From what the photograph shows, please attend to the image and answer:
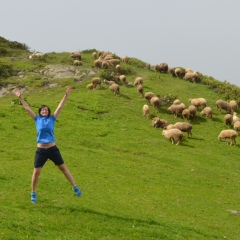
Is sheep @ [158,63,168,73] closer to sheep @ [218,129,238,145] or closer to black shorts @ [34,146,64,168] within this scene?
sheep @ [218,129,238,145]

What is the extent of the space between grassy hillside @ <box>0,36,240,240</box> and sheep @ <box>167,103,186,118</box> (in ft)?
2.53

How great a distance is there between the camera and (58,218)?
46.1ft

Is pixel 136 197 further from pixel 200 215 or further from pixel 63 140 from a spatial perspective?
pixel 63 140

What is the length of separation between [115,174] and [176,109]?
18.9 m

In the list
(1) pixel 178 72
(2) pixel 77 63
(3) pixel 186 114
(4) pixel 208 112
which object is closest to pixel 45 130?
(3) pixel 186 114

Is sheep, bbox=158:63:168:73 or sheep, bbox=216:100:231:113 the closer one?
sheep, bbox=216:100:231:113

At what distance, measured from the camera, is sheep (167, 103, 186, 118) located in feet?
133

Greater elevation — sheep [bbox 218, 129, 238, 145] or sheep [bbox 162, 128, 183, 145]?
sheep [bbox 218, 129, 238, 145]

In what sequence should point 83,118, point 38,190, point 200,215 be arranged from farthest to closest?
point 83,118 < point 200,215 < point 38,190

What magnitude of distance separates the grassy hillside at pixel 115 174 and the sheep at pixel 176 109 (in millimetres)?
770

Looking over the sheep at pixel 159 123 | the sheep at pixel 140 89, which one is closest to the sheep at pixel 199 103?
the sheep at pixel 140 89

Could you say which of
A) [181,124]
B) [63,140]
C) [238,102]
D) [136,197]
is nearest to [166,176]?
[136,197]

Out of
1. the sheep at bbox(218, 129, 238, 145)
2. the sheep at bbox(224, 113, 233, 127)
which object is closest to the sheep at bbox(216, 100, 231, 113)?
the sheep at bbox(224, 113, 233, 127)

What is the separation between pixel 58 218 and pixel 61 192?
327 centimetres
